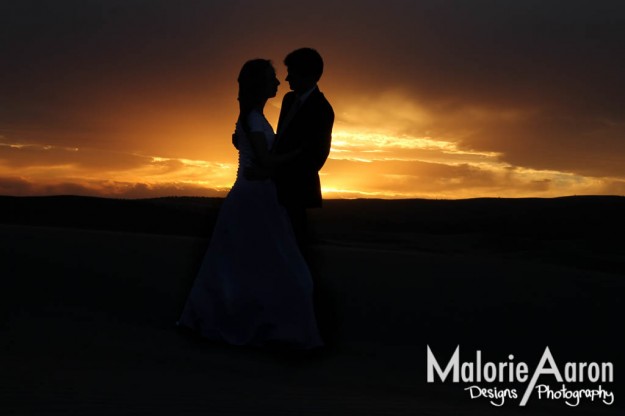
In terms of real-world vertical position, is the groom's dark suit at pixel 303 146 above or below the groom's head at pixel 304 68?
below

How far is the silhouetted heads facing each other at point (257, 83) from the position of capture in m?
7.66

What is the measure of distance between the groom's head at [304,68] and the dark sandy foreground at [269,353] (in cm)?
174

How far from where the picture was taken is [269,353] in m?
7.98

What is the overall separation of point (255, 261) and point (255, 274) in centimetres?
12

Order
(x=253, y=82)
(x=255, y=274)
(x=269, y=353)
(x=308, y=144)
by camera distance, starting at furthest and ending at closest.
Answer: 1. (x=269, y=353)
2. (x=255, y=274)
3. (x=253, y=82)
4. (x=308, y=144)

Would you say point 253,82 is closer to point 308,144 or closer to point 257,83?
point 257,83

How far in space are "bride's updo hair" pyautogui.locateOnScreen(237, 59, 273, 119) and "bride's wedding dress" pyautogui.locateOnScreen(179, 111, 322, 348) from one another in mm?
118

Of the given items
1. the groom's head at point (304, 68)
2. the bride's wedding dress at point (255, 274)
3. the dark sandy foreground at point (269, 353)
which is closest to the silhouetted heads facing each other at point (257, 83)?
the bride's wedding dress at point (255, 274)

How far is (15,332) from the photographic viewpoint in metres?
8.95

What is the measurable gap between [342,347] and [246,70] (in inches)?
163

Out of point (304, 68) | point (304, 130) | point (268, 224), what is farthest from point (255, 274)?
point (304, 68)

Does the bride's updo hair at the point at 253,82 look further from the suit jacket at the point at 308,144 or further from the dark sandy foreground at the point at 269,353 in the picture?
the dark sandy foreground at the point at 269,353

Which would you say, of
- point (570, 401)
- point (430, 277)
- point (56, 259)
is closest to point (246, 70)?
point (570, 401)

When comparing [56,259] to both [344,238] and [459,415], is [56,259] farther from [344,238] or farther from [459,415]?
[344,238]
